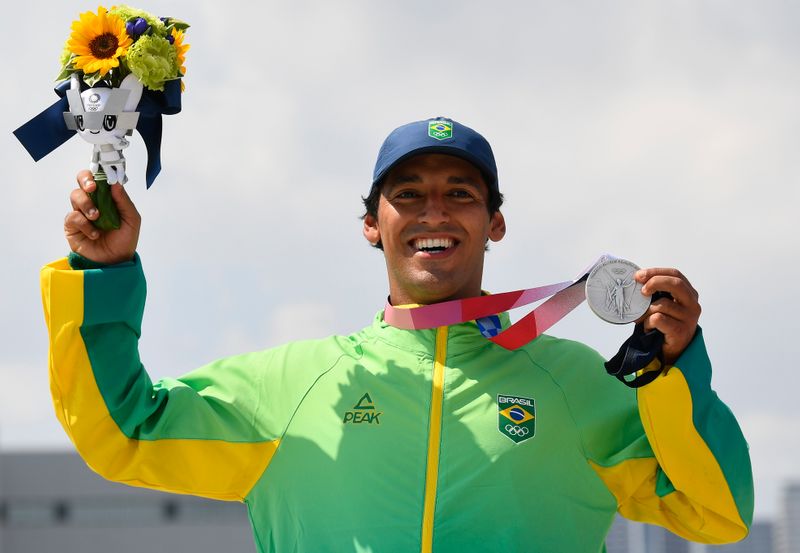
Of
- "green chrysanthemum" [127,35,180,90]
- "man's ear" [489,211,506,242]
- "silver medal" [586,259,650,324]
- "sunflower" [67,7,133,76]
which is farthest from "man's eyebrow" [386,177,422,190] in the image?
"sunflower" [67,7,133,76]

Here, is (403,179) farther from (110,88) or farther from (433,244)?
(110,88)

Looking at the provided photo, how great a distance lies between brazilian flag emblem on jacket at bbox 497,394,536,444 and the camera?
4.89m

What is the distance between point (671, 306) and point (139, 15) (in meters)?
2.17

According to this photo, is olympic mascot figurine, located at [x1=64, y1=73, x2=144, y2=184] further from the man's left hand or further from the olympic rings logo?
the man's left hand

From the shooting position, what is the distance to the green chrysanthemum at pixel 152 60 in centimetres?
466

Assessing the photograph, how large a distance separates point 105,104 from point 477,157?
57.3 inches

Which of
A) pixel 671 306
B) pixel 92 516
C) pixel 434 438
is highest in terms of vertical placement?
pixel 92 516

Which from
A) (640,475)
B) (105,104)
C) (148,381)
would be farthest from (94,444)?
(640,475)

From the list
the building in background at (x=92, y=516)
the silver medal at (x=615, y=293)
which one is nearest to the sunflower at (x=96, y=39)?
the silver medal at (x=615, y=293)

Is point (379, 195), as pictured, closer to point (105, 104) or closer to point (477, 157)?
point (477, 157)

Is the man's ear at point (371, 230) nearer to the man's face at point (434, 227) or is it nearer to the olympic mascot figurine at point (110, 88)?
the man's face at point (434, 227)

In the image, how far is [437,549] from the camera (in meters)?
4.71

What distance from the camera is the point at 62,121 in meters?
4.86

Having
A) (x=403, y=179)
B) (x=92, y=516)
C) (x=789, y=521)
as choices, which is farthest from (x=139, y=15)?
(x=789, y=521)
